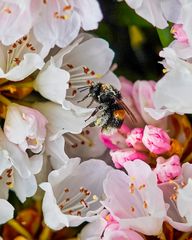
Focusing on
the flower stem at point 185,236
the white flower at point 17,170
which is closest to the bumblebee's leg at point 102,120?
the white flower at point 17,170

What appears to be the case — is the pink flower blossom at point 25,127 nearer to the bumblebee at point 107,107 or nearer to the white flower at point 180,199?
the bumblebee at point 107,107

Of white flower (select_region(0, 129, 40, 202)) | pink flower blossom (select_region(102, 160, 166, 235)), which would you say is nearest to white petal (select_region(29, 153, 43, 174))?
white flower (select_region(0, 129, 40, 202))

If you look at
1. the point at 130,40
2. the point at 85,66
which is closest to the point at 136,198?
the point at 85,66

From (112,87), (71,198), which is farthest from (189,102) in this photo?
(71,198)

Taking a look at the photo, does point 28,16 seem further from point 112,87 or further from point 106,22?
point 106,22

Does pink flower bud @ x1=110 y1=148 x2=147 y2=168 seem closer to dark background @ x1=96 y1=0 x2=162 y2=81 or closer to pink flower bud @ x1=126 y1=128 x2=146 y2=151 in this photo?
pink flower bud @ x1=126 y1=128 x2=146 y2=151

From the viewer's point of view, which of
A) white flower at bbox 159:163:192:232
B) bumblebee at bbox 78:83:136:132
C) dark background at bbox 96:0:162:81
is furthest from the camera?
dark background at bbox 96:0:162:81
